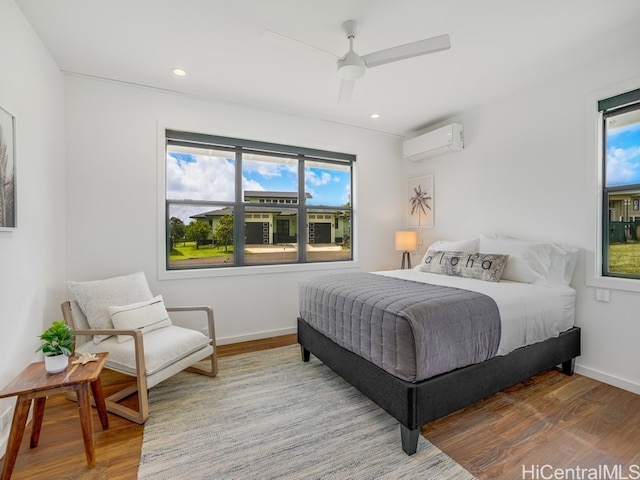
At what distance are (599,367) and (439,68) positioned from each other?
2.98 m

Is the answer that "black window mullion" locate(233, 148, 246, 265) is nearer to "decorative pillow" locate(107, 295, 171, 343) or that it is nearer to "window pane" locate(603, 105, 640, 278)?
"decorative pillow" locate(107, 295, 171, 343)

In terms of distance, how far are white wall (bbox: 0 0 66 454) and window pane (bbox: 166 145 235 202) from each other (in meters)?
0.97

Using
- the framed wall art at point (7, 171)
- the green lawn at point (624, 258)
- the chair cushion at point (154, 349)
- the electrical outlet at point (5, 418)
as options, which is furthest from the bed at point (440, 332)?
the framed wall art at point (7, 171)

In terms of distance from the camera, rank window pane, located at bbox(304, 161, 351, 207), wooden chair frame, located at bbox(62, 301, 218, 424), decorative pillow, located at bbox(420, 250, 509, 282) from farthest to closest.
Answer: window pane, located at bbox(304, 161, 351, 207), decorative pillow, located at bbox(420, 250, 509, 282), wooden chair frame, located at bbox(62, 301, 218, 424)

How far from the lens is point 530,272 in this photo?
9.16 ft

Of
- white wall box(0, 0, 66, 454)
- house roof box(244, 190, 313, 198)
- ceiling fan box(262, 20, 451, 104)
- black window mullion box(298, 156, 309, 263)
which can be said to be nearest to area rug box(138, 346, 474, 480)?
white wall box(0, 0, 66, 454)

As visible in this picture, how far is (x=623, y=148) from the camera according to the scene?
8.44ft

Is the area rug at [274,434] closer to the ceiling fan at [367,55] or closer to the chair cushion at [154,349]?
the chair cushion at [154,349]

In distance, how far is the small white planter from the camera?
1732mm

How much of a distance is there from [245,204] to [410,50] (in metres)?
2.44

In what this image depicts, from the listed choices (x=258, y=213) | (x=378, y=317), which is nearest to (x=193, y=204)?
(x=258, y=213)

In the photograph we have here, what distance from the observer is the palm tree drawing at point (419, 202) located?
174 inches

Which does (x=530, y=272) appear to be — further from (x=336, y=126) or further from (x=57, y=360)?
(x=57, y=360)

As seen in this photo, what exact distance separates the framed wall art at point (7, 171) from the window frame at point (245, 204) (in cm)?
129
